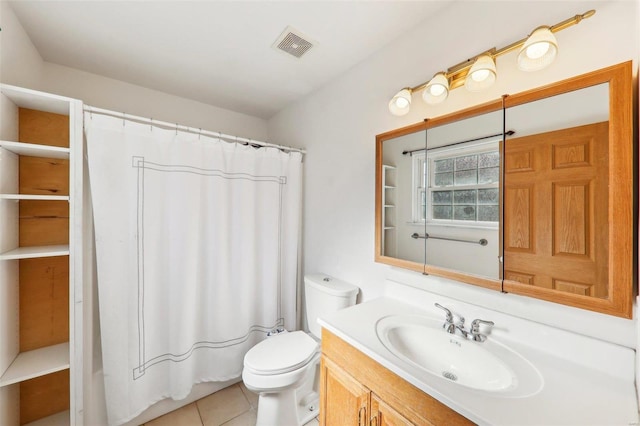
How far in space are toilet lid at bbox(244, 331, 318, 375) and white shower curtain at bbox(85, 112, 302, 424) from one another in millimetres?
406

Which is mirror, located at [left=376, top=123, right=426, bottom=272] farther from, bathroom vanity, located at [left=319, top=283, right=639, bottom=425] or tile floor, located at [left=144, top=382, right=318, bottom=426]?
tile floor, located at [left=144, top=382, right=318, bottom=426]

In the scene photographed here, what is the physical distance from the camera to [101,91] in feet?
6.21

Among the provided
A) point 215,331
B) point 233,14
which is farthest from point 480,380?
point 233,14

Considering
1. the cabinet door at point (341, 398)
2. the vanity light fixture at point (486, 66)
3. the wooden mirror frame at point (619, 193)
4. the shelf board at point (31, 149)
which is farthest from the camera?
the shelf board at point (31, 149)

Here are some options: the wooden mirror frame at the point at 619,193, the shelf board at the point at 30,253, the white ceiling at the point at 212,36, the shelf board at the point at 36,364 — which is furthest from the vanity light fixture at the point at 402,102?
the shelf board at the point at 36,364

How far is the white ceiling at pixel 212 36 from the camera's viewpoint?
1254mm

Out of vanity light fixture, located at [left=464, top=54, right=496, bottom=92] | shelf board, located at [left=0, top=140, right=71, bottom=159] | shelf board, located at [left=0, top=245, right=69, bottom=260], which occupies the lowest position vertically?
shelf board, located at [left=0, top=245, right=69, bottom=260]

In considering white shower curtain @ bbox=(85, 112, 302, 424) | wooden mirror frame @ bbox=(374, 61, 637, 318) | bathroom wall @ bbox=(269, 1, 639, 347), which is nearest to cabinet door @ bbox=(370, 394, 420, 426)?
bathroom wall @ bbox=(269, 1, 639, 347)

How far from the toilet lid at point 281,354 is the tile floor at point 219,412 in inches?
19.5

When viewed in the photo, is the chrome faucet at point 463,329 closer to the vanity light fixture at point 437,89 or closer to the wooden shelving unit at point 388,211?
the wooden shelving unit at point 388,211

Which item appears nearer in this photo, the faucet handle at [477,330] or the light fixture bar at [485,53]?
the light fixture bar at [485,53]

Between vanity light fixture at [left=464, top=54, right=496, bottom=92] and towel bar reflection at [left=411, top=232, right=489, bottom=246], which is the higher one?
vanity light fixture at [left=464, top=54, right=496, bottom=92]

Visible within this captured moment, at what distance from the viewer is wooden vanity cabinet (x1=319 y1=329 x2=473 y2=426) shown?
2.48ft

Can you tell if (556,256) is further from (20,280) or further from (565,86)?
(20,280)
